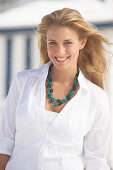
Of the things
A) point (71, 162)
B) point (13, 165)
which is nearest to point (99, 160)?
point (71, 162)

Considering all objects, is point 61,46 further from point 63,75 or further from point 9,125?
point 9,125

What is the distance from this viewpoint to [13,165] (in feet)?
5.79

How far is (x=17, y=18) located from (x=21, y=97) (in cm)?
235

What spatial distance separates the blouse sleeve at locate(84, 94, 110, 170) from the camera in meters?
1.86

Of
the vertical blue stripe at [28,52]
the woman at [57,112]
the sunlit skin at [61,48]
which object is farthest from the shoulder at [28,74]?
the vertical blue stripe at [28,52]

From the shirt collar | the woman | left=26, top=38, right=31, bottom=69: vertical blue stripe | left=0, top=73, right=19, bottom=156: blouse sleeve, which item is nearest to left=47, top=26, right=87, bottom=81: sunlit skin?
the woman

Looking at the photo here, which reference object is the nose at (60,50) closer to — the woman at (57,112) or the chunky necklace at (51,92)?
the woman at (57,112)

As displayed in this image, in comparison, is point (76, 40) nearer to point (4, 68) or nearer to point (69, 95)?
point (69, 95)

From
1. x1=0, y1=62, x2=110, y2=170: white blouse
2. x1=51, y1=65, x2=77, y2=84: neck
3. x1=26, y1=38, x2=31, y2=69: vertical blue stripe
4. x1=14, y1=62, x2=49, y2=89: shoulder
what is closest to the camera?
x1=0, y1=62, x2=110, y2=170: white blouse

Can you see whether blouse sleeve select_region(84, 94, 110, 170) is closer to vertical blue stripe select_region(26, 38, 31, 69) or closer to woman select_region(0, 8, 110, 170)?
woman select_region(0, 8, 110, 170)

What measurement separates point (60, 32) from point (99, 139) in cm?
57

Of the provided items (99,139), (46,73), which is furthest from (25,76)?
(99,139)

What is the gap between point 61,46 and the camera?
1.76m

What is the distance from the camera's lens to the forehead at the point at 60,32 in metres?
1.78
